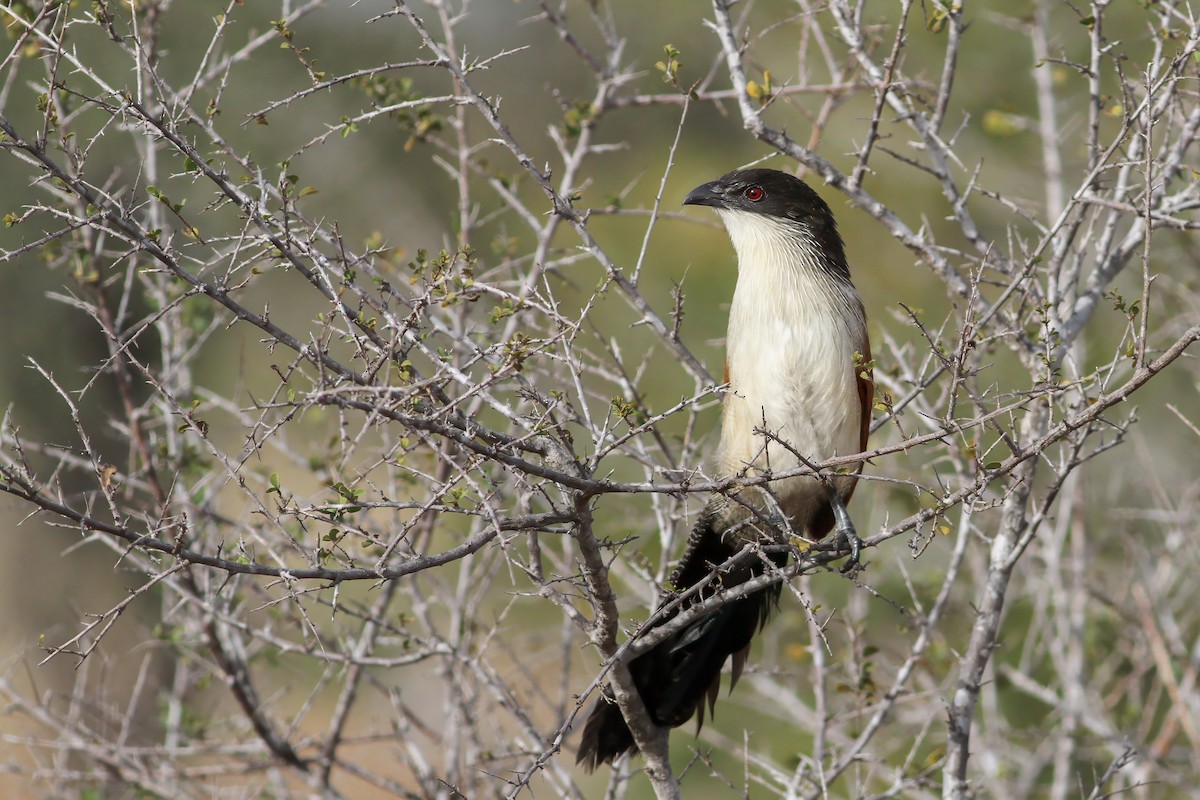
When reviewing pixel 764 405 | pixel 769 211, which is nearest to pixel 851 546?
pixel 764 405

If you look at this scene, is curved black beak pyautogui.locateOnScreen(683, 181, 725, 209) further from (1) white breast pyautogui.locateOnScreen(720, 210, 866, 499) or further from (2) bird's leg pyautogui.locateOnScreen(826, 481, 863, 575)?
(2) bird's leg pyautogui.locateOnScreen(826, 481, 863, 575)

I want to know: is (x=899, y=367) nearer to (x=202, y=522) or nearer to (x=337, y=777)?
(x=202, y=522)

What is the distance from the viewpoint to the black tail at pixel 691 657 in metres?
3.06

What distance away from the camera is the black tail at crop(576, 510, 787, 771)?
10.1 ft

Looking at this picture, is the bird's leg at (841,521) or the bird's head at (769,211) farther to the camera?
the bird's head at (769,211)

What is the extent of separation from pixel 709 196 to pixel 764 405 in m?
0.80

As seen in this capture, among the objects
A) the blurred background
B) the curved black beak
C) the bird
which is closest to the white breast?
the bird

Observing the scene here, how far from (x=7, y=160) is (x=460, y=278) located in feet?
26.1

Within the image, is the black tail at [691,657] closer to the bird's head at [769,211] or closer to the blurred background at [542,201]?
the bird's head at [769,211]

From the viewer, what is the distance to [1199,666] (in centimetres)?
439

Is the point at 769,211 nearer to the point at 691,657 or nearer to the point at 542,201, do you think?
the point at 691,657

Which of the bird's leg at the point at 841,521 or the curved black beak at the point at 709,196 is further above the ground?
the curved black beak at the point at 709,196

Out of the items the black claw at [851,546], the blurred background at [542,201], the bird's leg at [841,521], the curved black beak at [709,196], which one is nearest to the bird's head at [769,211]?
the curved black beak at [709,196]

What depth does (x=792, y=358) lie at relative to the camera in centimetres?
326
